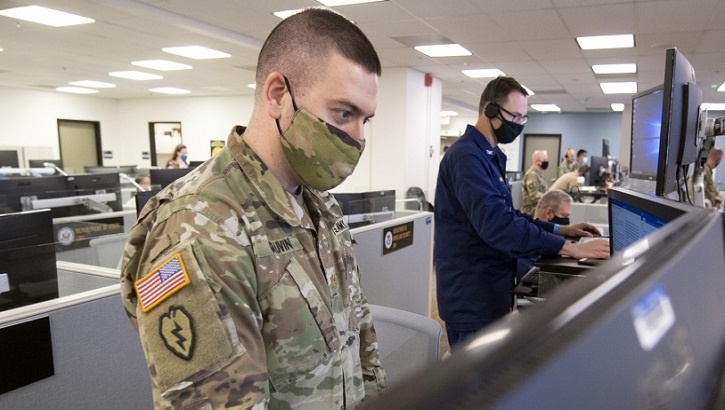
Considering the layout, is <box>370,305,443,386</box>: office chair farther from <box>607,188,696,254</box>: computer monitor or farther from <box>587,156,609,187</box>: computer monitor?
A: <box>587,156,609,187</box>: computer monitor

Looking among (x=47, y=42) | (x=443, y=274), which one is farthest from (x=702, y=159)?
(x=47, y=42)

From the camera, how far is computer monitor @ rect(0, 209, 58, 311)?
1499mm

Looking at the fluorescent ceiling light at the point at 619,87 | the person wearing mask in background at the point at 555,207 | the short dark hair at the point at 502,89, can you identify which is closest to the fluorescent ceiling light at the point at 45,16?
the short dark hair at the point at 502,89

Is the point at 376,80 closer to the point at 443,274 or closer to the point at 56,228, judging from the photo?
the point at 443,274

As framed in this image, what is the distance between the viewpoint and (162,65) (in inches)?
285

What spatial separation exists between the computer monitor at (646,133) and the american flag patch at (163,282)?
1038 millimetres

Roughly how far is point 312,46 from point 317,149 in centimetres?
18

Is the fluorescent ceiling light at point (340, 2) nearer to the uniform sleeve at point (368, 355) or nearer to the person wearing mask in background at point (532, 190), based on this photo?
the person wearing mask in background at point (532, 190)

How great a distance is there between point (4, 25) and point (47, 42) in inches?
30.9

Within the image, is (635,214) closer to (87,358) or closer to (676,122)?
(676,122)

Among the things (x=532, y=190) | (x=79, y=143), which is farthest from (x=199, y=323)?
(x=79, y=143)

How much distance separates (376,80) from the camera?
90 cm

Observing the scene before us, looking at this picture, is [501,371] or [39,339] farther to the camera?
[39,339]

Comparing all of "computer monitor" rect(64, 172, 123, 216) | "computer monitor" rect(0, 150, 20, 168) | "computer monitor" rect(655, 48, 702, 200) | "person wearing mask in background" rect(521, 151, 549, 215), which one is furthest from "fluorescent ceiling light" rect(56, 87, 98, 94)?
"computer monitor" rect(655, 48, 702, 200)
